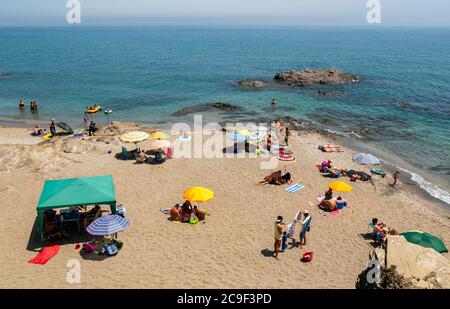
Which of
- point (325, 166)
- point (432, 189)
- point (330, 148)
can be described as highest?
point (330, 148)

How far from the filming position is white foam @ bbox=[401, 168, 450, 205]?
2280 cm

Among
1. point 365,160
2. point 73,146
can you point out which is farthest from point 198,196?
point 73,146

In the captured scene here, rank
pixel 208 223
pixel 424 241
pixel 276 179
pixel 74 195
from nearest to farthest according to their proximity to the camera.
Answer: pixel 424 241, pixel 74 195, pixel 208 223, pixel 276 179

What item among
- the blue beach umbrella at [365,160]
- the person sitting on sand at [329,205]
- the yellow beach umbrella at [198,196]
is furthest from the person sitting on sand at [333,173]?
the yellow beach umbrella at [198,196]

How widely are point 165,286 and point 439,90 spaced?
5585 centimetres

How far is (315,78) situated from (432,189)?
38.0 meters

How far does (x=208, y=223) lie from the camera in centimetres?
1698

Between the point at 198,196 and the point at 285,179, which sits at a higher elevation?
the point at 198,196

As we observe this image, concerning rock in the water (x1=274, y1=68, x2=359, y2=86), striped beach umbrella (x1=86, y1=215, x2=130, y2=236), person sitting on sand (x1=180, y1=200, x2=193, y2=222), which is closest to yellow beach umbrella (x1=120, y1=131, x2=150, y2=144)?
person sitting on sand (x1=180, y1=200, x2=193, y2=222)

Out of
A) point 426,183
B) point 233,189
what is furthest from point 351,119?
point 233,189

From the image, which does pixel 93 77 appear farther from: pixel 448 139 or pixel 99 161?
pixel 448 139

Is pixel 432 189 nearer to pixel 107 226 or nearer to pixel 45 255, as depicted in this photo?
pixel 107 226

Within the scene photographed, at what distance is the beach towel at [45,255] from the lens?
44.3ft

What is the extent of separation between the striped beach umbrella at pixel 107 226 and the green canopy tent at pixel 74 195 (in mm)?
927
